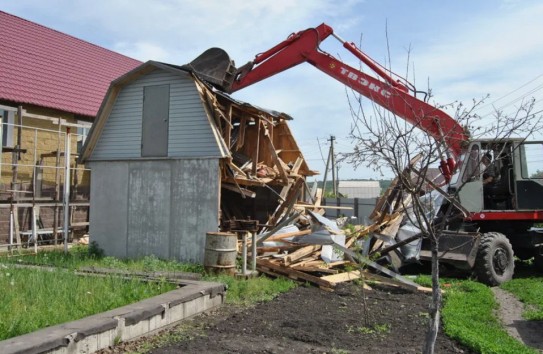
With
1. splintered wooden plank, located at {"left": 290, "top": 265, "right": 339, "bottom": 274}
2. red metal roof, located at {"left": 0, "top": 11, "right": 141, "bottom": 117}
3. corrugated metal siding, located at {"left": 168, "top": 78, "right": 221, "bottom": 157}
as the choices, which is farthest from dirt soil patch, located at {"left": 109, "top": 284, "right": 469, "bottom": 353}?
red metal roof, located at {"left": 0, "top": 11, "right": 141, "bottom": 117}

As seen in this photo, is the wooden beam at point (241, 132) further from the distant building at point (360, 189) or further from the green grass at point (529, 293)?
the distant building at point (360, 189)

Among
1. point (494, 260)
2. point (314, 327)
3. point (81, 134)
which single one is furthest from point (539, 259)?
point (81, 134)

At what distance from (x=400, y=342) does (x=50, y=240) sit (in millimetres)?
12486

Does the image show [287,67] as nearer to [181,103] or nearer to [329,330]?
[181,103]

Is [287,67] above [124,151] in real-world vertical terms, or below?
above

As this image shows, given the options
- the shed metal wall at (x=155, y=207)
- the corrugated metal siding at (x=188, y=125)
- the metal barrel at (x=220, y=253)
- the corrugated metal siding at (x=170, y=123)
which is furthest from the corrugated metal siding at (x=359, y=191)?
the metal barrel at (x=220, y=253)

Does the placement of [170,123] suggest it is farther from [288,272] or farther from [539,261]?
[539,261]

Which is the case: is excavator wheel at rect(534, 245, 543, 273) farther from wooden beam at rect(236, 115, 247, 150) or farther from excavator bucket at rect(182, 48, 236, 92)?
excavator bucket at rect(182, 48, 236, 92)

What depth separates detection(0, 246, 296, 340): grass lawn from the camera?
588 cm

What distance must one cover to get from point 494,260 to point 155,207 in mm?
8002

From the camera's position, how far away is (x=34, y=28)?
67.7 ft

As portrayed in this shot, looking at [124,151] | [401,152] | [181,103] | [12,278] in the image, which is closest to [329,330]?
[401,152]

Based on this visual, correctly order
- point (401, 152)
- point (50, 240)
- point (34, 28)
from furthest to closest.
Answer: point (34, 28) → point (50, 240) → point (401, 152)

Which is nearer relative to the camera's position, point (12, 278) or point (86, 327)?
point (86, 327)
